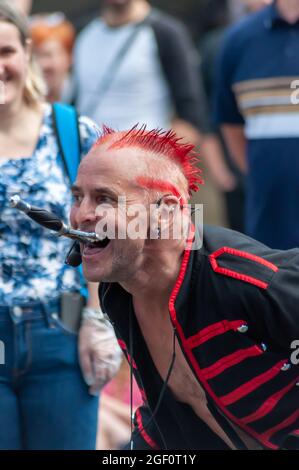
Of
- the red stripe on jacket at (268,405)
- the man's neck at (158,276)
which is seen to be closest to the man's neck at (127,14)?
the man's neck at (158,276)

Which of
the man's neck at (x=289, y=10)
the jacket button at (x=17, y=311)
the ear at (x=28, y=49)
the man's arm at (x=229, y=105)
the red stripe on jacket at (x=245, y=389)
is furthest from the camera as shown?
the man's arm at (x=229, y=105)

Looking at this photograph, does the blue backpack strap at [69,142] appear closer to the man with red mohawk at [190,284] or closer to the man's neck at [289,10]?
the man with red mohawk at [190,284]

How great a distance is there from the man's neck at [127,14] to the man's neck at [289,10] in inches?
68.0

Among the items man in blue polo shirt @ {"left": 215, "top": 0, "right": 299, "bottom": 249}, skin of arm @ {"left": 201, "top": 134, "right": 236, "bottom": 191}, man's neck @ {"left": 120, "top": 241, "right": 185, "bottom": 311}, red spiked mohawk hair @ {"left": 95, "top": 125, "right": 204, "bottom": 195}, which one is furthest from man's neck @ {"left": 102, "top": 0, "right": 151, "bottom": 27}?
man's neck @ {"left": 120, "top": 241, "right": 185, "bottom": 311}

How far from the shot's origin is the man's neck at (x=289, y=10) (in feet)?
14.4

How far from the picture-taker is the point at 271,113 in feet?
14.8

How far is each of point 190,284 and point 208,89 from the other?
4635 mm

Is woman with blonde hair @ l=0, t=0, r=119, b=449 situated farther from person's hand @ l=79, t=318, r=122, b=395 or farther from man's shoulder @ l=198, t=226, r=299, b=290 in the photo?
man's shoulder @ l=198, t=226, r=299, b=290

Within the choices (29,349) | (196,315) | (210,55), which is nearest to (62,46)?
(210,55)

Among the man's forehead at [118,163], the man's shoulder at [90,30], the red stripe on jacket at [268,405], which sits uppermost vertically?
the man's shoulder at [90,30]

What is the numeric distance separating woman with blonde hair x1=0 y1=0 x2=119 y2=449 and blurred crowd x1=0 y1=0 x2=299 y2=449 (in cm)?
61

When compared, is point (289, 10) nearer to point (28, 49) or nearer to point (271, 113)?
point (271, 113)
